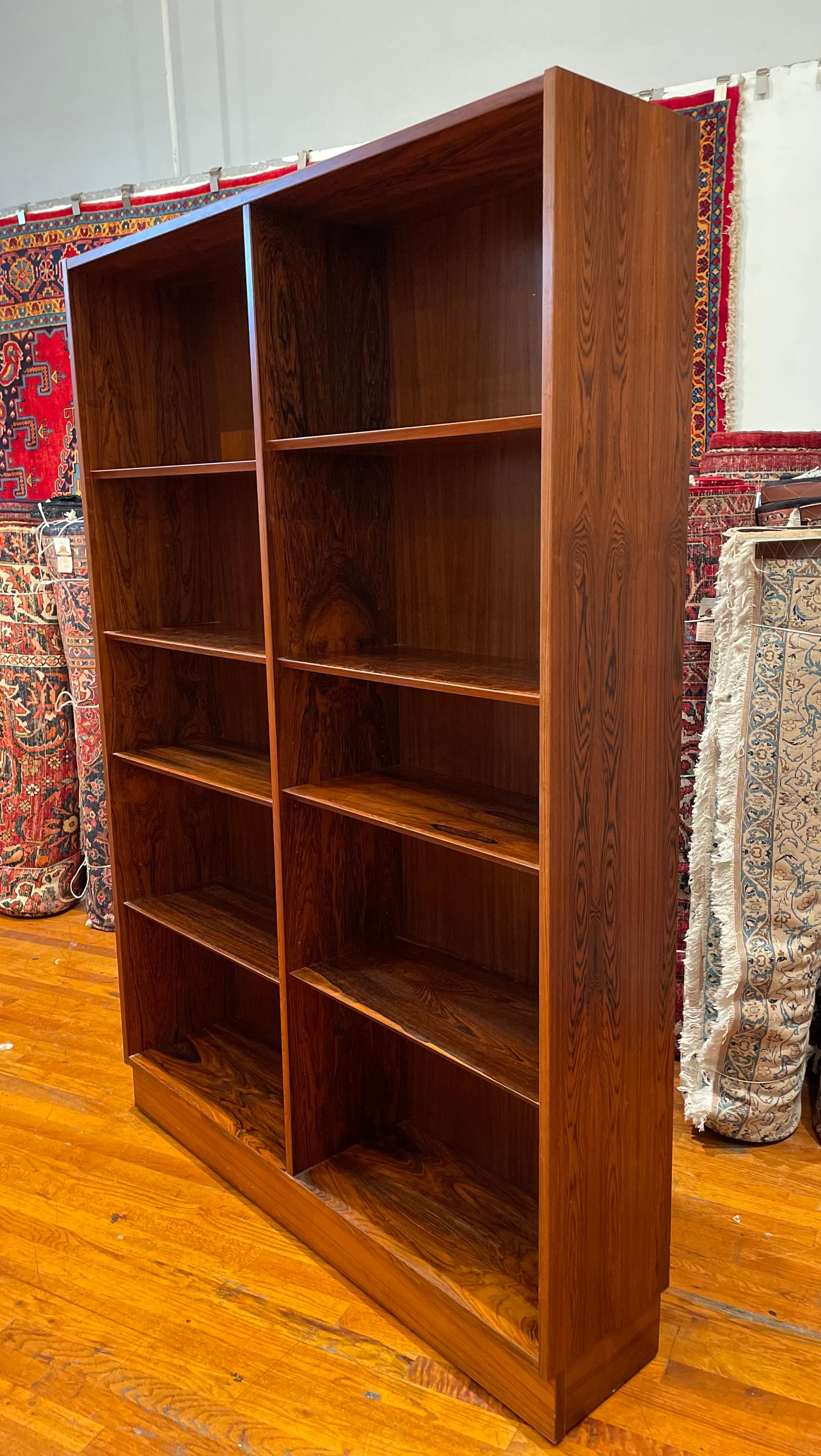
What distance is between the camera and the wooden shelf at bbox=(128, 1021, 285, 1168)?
7.69 feet

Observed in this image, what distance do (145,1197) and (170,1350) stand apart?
0.49m

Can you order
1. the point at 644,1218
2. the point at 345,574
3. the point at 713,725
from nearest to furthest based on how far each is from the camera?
1. the point at 644,1218
2. the point at 345,574
3. the point at 713,725

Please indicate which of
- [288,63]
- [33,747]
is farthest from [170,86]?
[33,747]

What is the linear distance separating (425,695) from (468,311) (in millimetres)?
734

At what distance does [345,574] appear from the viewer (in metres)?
2.09

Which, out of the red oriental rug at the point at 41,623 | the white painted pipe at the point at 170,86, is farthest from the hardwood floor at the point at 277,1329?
the white painted pipe at the point at 170,86

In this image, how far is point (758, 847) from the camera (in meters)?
2.37

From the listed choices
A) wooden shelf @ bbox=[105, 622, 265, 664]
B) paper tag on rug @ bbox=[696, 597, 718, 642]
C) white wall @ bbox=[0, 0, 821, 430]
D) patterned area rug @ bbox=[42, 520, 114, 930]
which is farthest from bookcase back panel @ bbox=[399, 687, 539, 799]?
patterned area rug @ bbox=[42, 520, 114, 930]

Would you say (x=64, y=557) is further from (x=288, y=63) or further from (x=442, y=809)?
(x=442, y=809)

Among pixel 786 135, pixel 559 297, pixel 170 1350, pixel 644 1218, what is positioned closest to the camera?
pixel 559 297

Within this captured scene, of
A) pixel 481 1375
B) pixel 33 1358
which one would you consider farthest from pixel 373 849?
pixel 33 1358

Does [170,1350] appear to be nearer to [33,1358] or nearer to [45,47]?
[33,1358]

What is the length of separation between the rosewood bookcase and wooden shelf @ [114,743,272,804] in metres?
0.01

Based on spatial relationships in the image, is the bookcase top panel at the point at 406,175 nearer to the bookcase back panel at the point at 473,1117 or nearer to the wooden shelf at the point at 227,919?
the wooden shelf at the point at 227,919
